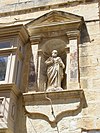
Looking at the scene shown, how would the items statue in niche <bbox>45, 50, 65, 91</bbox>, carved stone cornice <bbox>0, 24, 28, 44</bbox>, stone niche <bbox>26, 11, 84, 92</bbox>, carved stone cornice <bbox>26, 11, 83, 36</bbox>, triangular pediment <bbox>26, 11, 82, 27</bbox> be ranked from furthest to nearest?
1. triangular pediment <bbox>26, 11, 82, 27</bbox>
2. carved stone cornice <bbox>26, 11, 83, 36</bbox>
3. carved stone cornice <bbox>0, 24, 28, 44</bbox>
4. stone niche <bbox>26, 11, 84, 92</bbox>
5. statue in niche <bbox>45, 50, 65, 91</bbox>

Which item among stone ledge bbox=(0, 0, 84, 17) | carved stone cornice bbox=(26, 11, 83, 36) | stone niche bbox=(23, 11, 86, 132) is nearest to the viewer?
stone niche bbox=(23, 11, 86, 132)

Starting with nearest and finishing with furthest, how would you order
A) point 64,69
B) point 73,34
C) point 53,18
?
point 64,69, point 73,34, point 53,18

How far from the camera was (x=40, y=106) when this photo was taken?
21.2 feet

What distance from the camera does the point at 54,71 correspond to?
698 cm

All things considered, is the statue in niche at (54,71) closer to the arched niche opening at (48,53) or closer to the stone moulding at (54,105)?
the arched niche opening at (48,53)

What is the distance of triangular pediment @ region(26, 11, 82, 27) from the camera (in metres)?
7.64

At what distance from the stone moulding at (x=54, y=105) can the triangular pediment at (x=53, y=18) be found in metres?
1.99

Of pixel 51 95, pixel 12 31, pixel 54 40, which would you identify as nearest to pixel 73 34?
pixel 54 40

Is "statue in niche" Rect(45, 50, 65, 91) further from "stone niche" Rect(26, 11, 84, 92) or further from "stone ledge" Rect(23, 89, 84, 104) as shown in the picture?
"stone ledge" Rect(23, 89, 84, 104)

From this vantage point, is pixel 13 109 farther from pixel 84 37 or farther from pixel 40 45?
pixel 84 37

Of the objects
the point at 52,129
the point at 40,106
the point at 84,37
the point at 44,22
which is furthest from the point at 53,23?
the point at 52,129

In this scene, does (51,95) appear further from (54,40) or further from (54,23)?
(54,23)

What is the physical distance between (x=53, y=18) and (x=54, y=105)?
242cm

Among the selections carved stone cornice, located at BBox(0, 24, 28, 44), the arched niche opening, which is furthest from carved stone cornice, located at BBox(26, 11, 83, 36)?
carved stone cornice, located at BBox(0, 24, 28, 44)
